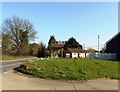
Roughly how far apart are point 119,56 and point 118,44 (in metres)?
2.78

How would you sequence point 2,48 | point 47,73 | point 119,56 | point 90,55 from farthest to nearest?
point 2,48
point 90,55
point 119,56
point 47,73

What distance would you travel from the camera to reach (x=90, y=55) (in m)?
54.1

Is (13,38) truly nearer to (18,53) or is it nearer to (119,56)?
(18,53)

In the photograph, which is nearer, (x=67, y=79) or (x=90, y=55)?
(x=67, y=79)

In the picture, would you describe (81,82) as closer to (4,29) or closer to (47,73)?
(47,73)

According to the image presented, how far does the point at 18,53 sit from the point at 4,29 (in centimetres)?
874

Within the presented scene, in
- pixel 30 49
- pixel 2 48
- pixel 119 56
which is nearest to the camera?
pixel 119 56

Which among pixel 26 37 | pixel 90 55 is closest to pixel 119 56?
pixel 90 55

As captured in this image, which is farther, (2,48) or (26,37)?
(26,37)

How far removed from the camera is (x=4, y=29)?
7081 cm

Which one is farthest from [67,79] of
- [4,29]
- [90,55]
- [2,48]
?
[4,29]

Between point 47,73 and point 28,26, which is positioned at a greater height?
point 28,26

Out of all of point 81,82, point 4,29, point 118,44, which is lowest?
point 81,82

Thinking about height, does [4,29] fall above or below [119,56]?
above
